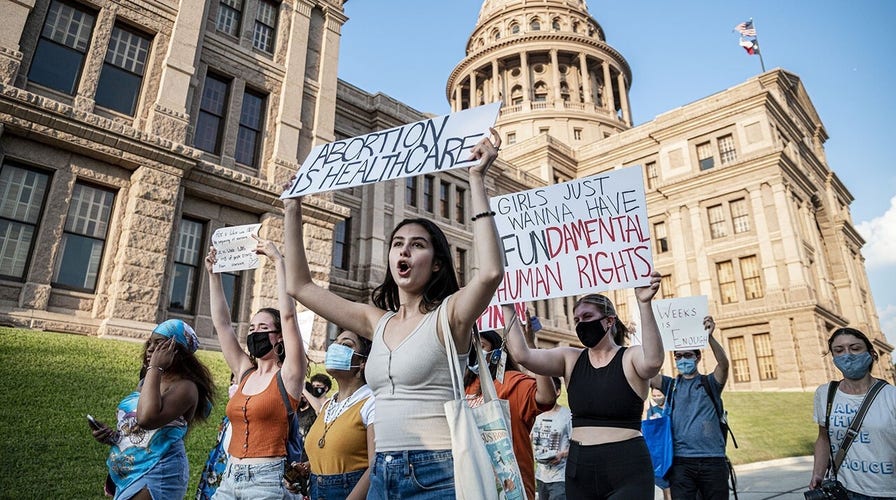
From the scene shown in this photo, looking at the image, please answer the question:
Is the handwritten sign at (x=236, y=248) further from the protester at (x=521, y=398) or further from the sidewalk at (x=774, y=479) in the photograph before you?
the sidewalk at (x=774, y=479)

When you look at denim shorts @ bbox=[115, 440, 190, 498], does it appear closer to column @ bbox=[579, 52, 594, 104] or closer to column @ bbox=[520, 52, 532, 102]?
column @ bbox=[520, 52, 532, 102]

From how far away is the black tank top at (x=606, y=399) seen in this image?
10.2 ft

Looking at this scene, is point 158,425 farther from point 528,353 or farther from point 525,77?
point 525,77

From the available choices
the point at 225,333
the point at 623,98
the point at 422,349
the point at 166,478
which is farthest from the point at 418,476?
the point at 623,98

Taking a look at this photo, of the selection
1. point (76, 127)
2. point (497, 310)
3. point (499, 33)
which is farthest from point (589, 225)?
point (499, 33)

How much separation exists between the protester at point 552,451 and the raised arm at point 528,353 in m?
0.88

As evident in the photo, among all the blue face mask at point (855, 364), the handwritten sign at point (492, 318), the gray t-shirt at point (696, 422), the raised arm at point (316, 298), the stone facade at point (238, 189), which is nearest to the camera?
the raised arm at point (316, 298)

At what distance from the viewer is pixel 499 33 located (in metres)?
58.5

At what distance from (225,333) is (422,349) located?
96.7 inches

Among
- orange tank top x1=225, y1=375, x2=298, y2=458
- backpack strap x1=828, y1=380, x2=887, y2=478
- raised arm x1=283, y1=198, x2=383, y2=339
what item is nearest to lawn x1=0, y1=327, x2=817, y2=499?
orange tank top x1=225, y1=375, x2=298, y2=458

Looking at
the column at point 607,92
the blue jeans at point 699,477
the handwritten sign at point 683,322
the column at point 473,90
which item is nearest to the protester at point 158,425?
the blue jeans at point 699,477

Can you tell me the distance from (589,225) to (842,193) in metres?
53.6

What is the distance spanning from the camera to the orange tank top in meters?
3.09

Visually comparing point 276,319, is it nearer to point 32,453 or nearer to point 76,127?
point 32,453
